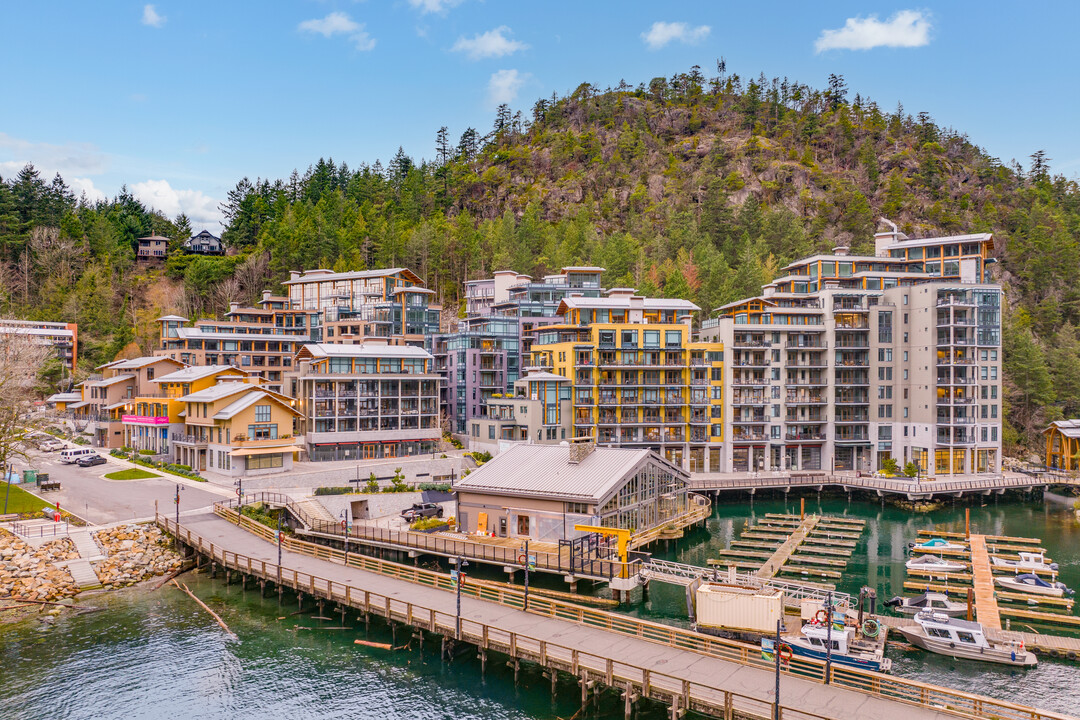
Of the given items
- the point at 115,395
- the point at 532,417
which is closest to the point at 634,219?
the point at 532,417

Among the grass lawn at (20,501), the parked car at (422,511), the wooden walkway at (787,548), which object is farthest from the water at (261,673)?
the grass lawn at (20,501)

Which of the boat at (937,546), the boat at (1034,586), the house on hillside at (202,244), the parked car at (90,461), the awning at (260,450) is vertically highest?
the house on hillside at (202,244)

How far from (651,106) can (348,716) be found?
185533 millimetres

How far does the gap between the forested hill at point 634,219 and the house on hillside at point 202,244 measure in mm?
2969

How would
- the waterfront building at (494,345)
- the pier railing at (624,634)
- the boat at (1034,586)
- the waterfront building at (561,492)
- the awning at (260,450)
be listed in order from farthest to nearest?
the waterfront building at (494,345)
the awning at (260,450)
the waterfront building at (561,492)
the boat at (1034,586)
the pier railing at (624,634)

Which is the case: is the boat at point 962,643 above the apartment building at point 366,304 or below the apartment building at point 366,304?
below

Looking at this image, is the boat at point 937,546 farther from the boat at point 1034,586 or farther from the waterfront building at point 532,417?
the waterfront building at point 532,417

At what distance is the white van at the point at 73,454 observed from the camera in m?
73.2

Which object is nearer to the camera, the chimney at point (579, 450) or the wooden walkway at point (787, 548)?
the wooden walkway at point (787, 548)

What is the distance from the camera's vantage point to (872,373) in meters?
86.4

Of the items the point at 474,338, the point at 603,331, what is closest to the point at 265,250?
the point at 474,338

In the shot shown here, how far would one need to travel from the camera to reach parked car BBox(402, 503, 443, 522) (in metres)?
57.1

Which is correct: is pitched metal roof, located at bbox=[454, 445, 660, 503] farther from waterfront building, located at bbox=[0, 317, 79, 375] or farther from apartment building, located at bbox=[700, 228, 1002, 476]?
Result: waterfront building, located at bbox=[0, 317, 79, 375]

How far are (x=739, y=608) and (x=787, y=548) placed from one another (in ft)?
69.3
